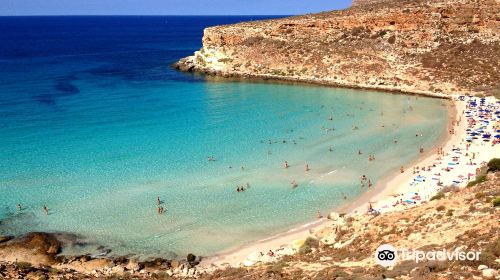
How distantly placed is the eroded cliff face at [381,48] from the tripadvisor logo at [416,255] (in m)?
49.5

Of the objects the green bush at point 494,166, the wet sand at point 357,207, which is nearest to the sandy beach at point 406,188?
the wet sand at point 357,207

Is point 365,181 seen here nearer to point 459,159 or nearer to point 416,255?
point 459,159

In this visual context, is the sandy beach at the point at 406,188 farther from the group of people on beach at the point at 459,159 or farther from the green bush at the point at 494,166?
the green bush at the point at 494,166

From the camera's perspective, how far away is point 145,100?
6391 cm

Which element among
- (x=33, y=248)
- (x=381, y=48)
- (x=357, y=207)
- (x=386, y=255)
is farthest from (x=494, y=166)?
(x=381, y=48)

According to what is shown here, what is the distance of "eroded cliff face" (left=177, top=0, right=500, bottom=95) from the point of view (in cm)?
6631

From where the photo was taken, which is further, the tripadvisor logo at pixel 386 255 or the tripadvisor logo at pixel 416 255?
the tripadvisor logo at pixel 386 255

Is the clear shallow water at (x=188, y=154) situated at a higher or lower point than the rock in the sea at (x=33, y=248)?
higher

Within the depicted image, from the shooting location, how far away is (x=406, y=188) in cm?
3275

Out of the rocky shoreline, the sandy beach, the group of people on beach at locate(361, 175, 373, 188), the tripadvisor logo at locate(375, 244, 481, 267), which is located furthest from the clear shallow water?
the tripadvisor logo at locate(375, 244, 481, 267)

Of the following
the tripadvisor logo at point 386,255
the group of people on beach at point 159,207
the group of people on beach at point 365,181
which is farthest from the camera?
the group of people on beach at point 365,181

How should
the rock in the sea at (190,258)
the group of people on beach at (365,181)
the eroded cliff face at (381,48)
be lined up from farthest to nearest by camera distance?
the eroded cliff face at (381,48), the group of people on beach at (365,181), the rock in the sea at (190,258)

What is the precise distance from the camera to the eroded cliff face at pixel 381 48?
66312mm

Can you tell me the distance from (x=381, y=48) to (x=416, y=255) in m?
61.6
